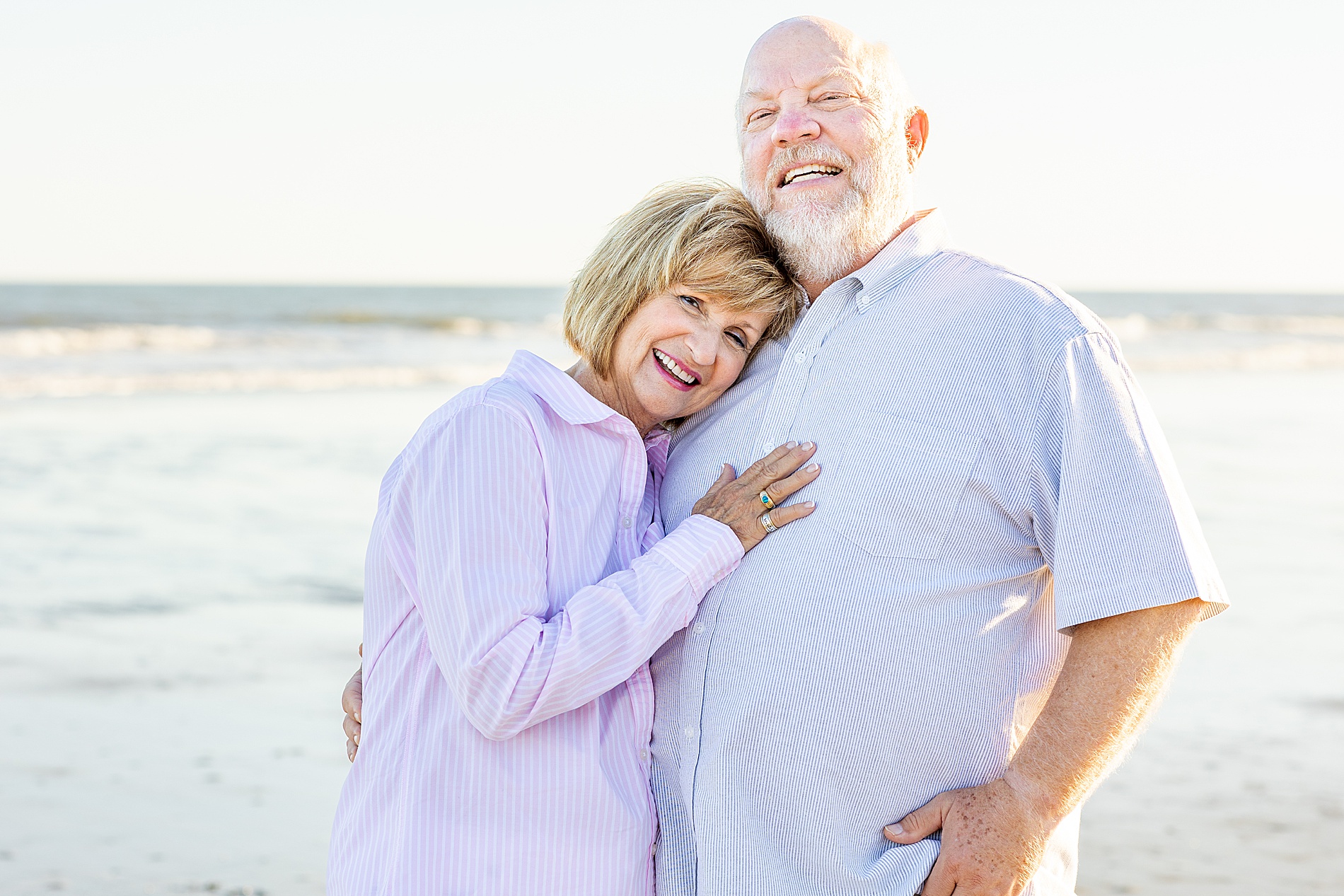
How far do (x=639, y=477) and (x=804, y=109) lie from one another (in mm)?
862

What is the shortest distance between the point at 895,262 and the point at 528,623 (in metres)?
1.01

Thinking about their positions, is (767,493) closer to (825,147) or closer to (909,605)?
(909,605)

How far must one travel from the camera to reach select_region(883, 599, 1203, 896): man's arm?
1.98m

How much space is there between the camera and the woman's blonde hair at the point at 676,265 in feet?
8.04

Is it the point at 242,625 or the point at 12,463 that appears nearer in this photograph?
the point at 242,625

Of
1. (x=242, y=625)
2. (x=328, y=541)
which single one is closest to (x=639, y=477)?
(x=242, y=625)

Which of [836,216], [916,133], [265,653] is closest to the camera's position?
[836,216]

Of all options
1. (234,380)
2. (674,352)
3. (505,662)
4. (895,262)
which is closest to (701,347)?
(674,352)

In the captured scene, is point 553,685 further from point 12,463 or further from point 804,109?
point 12,463

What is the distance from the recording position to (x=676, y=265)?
2434mm

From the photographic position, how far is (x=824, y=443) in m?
2.32

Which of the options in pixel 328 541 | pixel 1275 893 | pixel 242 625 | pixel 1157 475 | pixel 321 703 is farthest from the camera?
pixel 328 541

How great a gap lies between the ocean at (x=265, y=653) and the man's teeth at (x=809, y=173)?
235 centimetres

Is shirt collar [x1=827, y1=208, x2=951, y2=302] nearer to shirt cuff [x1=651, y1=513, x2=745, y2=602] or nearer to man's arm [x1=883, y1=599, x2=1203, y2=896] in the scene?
shirt cuff [x1=651, y1=513, x2=745, y2=602]
